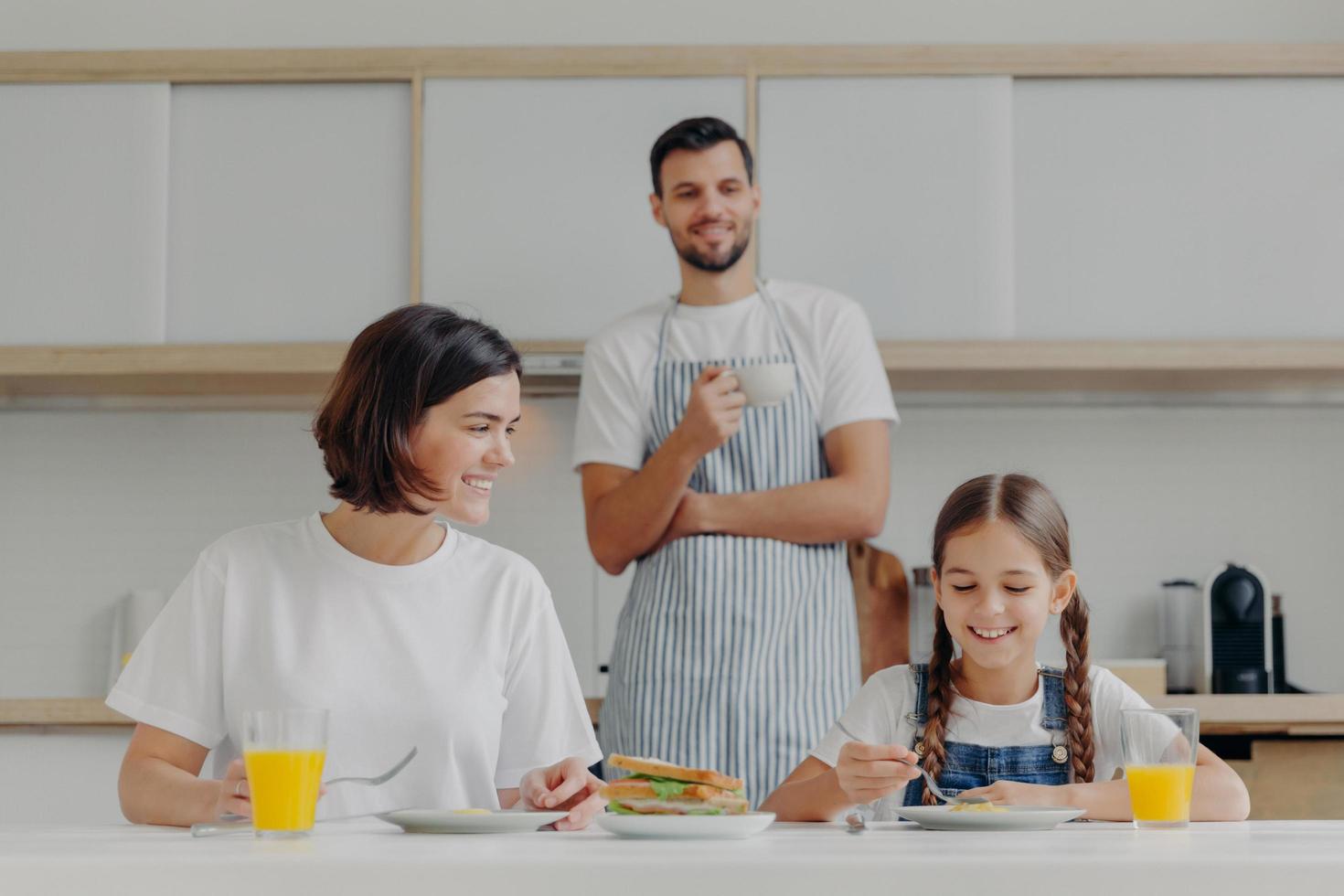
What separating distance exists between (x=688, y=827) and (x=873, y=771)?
14.5 inches

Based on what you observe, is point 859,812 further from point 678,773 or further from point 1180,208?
point 1180,208

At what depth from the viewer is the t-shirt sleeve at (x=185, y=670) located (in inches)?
55.8

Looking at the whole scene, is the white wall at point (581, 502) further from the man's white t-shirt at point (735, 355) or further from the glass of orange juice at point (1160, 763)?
the glass of orange juice at point (1160, 763)

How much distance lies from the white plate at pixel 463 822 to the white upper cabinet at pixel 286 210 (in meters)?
2.01

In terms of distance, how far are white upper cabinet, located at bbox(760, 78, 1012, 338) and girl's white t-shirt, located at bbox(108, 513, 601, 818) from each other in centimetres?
153

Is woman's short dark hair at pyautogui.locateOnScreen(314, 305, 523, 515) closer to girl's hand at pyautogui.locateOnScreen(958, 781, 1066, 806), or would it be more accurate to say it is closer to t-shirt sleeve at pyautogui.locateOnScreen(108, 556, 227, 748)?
t-shirt sleeve at pyautogui.locateOnScreen(108, 556, 227, 748)

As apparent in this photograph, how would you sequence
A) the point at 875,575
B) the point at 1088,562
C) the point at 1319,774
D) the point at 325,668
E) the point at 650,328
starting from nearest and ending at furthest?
the point at 325,668, the point at 650,328, the point at 1319,774, the point at 875,575, the point at 1088,562

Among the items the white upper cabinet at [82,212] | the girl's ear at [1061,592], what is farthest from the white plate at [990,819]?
the white upper cabinet at [82,212]

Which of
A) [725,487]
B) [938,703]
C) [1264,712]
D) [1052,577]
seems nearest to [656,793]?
[938,703]

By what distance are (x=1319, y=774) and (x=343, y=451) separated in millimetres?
1990

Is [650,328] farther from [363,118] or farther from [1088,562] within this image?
[1088,562]

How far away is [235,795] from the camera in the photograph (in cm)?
116

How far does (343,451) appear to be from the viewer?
4.94 ft

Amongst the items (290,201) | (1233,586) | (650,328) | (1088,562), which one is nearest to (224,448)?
(290,201)
